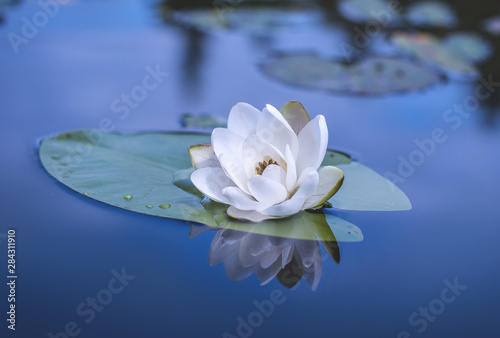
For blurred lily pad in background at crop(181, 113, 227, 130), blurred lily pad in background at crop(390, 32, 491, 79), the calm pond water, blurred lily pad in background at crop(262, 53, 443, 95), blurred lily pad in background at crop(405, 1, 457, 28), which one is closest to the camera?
the calm pond water

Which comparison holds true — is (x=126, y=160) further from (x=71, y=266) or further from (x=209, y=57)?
(x=209, y=57)

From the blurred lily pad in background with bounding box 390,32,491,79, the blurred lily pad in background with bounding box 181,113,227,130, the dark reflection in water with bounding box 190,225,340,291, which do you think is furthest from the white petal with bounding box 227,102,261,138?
the blurred lily pad in background with bounding box 390,32,491,79

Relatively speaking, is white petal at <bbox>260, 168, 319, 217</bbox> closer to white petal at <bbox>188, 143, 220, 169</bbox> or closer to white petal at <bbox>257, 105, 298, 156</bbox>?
white petal at <bbox>257, 105, 298, 156</bbox>

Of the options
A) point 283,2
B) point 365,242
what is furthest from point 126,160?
→ point 283,2

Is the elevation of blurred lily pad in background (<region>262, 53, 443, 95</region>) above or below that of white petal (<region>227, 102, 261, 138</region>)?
above

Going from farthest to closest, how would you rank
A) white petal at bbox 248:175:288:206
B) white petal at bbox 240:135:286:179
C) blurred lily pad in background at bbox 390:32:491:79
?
blurred lily pad in background at bbox 390:32:491:79 → white petal at bbox 240:135:286:179 → white petal at bbox 248:175:288:206

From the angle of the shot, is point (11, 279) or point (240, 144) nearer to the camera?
point (11, 279)

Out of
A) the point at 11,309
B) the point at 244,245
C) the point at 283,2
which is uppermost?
the point at 283,2
